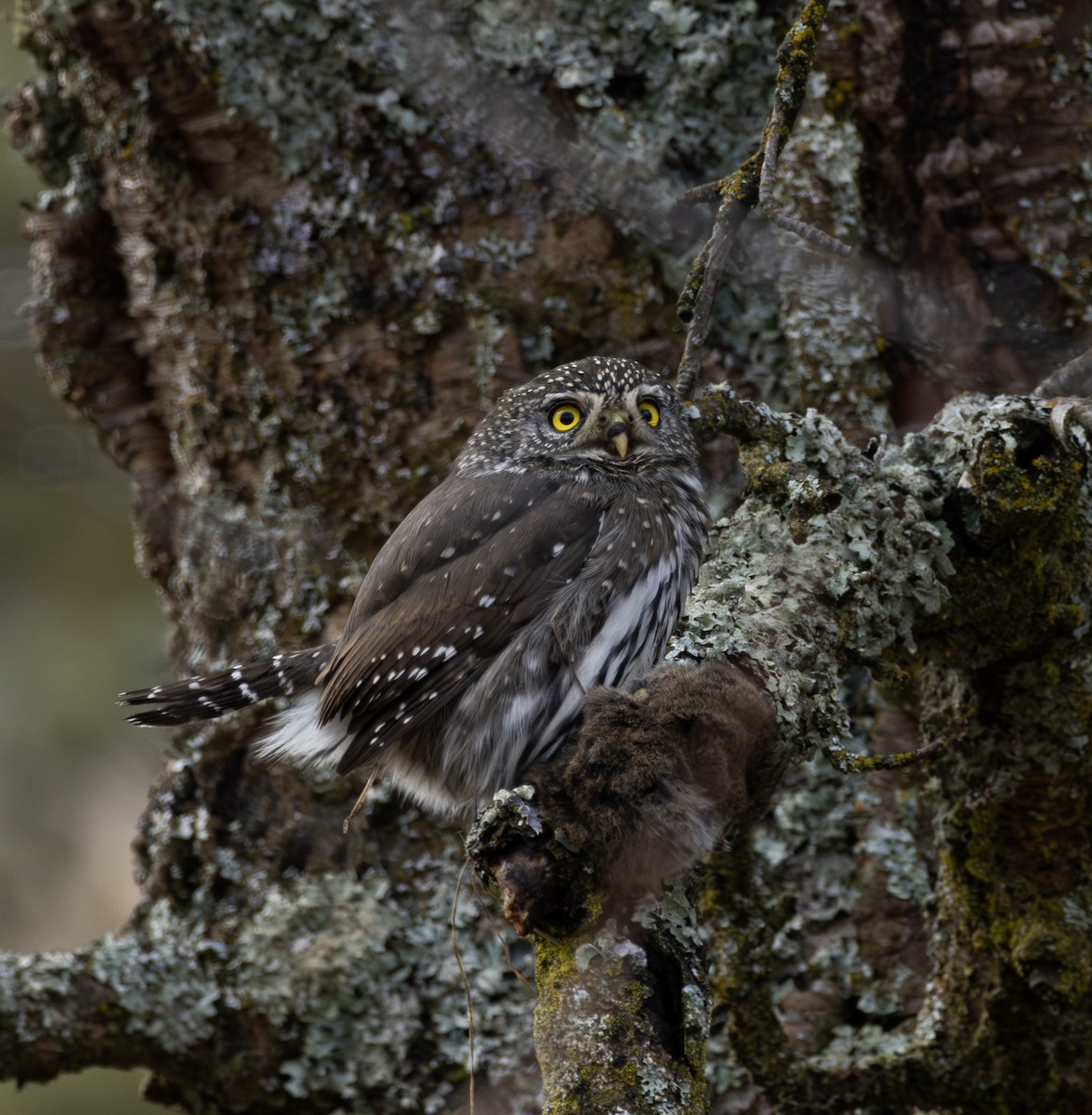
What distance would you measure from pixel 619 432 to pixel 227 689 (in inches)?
42.2

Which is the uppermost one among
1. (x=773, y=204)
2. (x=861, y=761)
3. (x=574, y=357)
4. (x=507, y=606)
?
(x=574, y=357)

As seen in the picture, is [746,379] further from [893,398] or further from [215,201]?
[215,201]

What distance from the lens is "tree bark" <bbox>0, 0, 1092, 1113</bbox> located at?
236cm

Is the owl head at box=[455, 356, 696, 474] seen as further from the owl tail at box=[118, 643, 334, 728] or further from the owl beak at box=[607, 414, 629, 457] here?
the owl tail at box=[118, 643, 334, 728]

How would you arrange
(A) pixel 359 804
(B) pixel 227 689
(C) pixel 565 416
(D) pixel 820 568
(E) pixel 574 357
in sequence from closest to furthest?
(D) pixel 820 568
(A) pixel 359 804
(B) pixel 227 689
(C) pixel 565 416
(E) pixel 574 357

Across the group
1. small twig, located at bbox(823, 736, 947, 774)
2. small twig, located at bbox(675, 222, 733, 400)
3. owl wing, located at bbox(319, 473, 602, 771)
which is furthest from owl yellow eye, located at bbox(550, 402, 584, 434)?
small twig, located at bbox(823, 736, 947, 774)

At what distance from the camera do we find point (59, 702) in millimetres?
5441

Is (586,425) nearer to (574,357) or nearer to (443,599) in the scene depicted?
(574,357)

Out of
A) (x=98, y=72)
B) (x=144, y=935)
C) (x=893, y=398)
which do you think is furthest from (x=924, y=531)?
(x=98, y=72)

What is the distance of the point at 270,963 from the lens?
9.66 ft

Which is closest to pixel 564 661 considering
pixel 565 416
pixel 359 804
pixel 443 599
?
pixel 443 599

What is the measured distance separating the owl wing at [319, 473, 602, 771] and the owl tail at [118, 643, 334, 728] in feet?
0.41

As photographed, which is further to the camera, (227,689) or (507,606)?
(227,689)

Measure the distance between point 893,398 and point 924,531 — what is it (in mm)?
776
